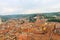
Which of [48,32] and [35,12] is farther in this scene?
[35,12]

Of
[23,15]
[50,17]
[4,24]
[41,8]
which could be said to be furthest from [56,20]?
[4,24]

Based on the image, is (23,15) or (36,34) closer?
(36,34)

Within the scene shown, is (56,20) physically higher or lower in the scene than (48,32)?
higher

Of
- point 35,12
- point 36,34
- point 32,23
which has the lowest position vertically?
point 36,34

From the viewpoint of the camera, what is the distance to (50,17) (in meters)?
4.14

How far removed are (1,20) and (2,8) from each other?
39cm

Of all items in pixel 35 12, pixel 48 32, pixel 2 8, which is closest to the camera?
pixel 48 32

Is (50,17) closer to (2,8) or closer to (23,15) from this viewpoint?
(23,15)

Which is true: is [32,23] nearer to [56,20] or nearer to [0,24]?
[56,20]

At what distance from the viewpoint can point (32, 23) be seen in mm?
4223

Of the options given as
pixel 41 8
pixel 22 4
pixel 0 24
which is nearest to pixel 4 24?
pixel 0 24

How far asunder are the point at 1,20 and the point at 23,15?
2.47ft

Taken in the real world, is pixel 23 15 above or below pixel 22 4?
below

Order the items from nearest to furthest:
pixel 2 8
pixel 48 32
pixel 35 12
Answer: pixel 48 32 < pixel 35 12 < pixel 2 8
